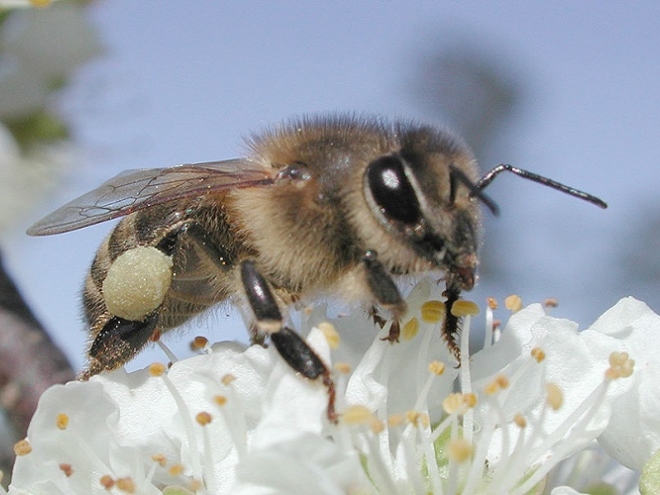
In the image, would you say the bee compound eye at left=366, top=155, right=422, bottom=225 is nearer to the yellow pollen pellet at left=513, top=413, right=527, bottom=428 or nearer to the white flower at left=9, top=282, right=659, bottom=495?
the white flower at left=9, top=282, right=659, bottom=495

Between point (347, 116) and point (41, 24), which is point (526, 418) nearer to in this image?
point (347, 116)

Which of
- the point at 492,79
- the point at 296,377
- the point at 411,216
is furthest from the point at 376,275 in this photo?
the point at 492,79

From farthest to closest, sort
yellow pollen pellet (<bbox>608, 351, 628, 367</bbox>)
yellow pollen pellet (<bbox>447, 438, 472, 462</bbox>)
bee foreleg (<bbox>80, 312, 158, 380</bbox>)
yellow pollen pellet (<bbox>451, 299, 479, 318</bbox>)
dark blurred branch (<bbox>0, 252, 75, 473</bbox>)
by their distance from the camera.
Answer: dark blurred branch (<bbox>0, 252, 75, 473</bbox>) < bee foreleg (<bbox>80, 312, 158, 380</bbox>) < yellow pollen pellet (<bbox>451, 299, 479, 318</bbox>) < yellow pollen pellet (<bbox>608, 351, 628, 367</bbox>) < yellow pollen pellet (<bbox>447, 438, 472, 462</bbox>)

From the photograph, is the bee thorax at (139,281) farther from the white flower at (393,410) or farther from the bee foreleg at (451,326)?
the bee foreleg at (451,326)

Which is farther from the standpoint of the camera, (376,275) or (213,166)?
(213,166)

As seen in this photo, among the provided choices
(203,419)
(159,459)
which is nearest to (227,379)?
(203,419)

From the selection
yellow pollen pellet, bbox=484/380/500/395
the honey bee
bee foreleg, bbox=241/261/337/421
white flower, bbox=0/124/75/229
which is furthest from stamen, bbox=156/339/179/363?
white flower, bbox=0/124/75/229

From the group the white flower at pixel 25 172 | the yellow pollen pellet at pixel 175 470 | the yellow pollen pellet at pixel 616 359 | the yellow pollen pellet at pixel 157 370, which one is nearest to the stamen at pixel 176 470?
the yellow pollen pellet at pixel 175 470
